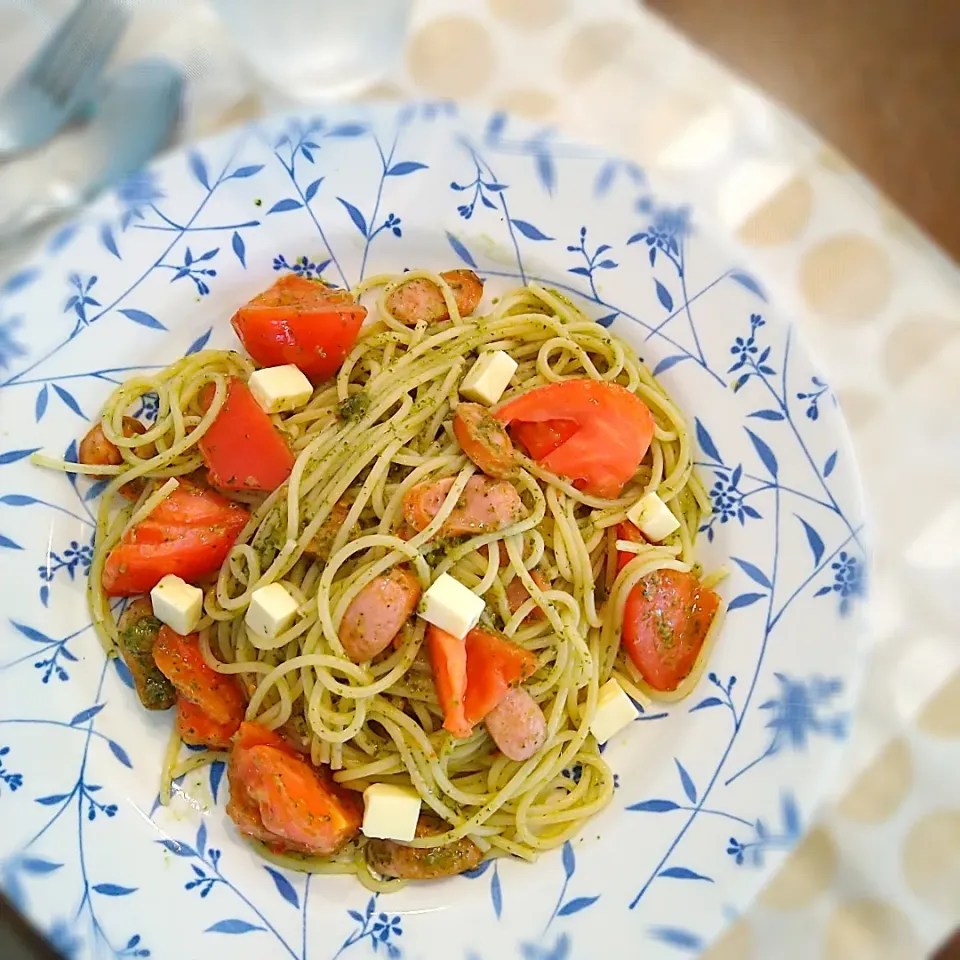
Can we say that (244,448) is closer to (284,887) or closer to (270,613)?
(270,613)

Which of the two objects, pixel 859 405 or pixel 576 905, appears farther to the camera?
pixel 859 405

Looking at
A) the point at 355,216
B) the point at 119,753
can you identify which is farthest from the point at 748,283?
the point at 119,753

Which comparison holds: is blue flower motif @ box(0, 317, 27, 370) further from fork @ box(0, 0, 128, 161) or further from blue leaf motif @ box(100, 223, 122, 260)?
fork @ box(0, 0, 128, 161)

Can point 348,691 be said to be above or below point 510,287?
below

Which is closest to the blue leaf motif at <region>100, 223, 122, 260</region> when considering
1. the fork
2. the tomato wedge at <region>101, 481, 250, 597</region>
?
the fork

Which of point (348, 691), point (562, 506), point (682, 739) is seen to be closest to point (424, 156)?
point (562, 506)

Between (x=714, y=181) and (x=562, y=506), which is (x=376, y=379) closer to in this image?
(x=562, y=506)
